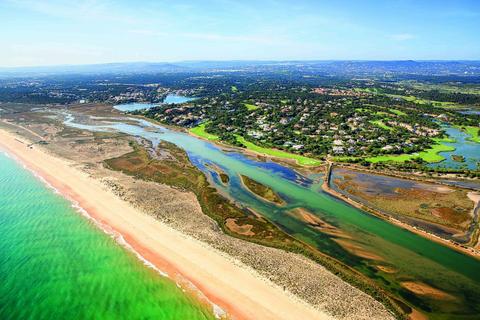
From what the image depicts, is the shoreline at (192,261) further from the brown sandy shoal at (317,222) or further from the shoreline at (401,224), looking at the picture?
the shoreline at (401,224)

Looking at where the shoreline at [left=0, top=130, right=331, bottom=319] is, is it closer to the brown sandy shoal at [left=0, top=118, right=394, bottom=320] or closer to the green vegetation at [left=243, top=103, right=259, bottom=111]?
the brown sandy shoal at [left=0, top=118, right=394, bottom=320]


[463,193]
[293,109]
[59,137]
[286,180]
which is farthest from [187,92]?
[463,193]

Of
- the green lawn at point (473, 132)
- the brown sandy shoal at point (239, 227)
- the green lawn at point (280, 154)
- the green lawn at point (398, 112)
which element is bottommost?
the green lawn at point (473, 132)

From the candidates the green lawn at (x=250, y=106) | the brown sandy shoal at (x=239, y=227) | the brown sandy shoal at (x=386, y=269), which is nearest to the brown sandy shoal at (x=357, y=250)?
the brown sandy shoal at (x=386, y=269)

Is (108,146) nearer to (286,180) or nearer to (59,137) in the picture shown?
(59,137)

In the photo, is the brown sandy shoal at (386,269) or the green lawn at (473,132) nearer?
the brown sandy shoal at (386,269)

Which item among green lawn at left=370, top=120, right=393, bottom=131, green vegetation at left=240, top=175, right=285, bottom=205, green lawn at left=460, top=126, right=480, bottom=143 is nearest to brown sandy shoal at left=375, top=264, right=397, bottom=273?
green vegetation at left=240, top=175, right=285, bottom=205
